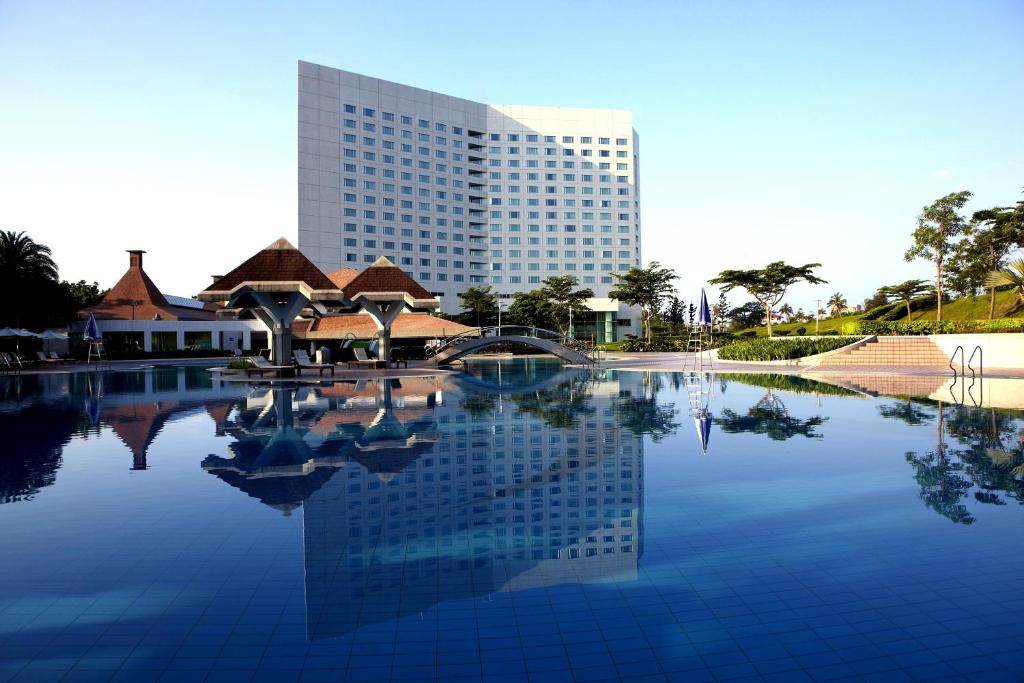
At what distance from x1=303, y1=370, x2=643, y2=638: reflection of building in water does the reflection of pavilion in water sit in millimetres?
15

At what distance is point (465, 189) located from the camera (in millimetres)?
76562

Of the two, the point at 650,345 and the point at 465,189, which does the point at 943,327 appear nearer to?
the point at 650,345

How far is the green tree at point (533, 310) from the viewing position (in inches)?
2372

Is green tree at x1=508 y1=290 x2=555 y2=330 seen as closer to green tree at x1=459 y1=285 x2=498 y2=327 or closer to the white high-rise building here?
green tree at x1=459 y1=285 x2=498 y2=327

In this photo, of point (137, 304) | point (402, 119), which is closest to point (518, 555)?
point (137, 304)

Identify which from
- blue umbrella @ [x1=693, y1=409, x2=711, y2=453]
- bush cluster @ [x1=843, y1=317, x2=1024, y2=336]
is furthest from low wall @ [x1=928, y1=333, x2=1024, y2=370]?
blue umbrella @ [x1=693, y1=409, x2=711, y2=453]

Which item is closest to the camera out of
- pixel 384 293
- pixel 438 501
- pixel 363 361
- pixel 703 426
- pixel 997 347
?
pixel 438 501

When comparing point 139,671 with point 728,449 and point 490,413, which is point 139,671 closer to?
point 728,449

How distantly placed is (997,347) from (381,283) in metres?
25.0

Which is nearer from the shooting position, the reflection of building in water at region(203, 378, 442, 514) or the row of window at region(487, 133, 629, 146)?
the reflection of building in water at region(203, 378, 442, 514)

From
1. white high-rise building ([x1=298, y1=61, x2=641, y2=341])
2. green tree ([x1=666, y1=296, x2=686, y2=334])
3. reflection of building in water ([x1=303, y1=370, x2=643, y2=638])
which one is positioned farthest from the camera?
green tree ([x1=666, y1=296, x2=686, y2=334])

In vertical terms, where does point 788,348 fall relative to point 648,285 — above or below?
below

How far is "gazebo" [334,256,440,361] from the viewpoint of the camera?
27.6 meters

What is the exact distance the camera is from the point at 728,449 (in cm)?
989
